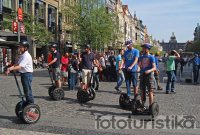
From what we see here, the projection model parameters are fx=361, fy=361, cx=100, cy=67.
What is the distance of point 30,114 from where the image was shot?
7.86 meters

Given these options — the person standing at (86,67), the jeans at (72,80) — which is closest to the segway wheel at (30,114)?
the person standing at (86,67)

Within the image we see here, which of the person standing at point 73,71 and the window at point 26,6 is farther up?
the window at point 26,6

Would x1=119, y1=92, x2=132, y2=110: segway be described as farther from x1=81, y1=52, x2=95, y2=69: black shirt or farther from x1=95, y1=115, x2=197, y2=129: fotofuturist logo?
x1=81, y1=52, x2=95, y2=69: black shirt

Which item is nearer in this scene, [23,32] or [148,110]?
[148,110]

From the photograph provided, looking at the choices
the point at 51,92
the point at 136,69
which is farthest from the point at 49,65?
the point at 136,69

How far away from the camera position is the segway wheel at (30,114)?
25.6 ft

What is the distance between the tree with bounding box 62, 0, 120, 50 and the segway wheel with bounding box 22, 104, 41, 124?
39.5 metres

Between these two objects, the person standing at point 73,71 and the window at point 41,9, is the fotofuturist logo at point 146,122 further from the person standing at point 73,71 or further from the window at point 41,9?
the window at point 41,9

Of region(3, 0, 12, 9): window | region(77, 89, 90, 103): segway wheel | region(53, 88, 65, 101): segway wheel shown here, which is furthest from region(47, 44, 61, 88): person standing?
region(3, 0, 12, 9): window

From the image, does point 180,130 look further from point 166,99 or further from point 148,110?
point 166,99

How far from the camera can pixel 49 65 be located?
12477 millimetres

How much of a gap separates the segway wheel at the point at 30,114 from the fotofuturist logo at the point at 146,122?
4.45 ft

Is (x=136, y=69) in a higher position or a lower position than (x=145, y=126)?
higher

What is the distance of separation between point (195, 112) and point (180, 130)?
228 centimetres
